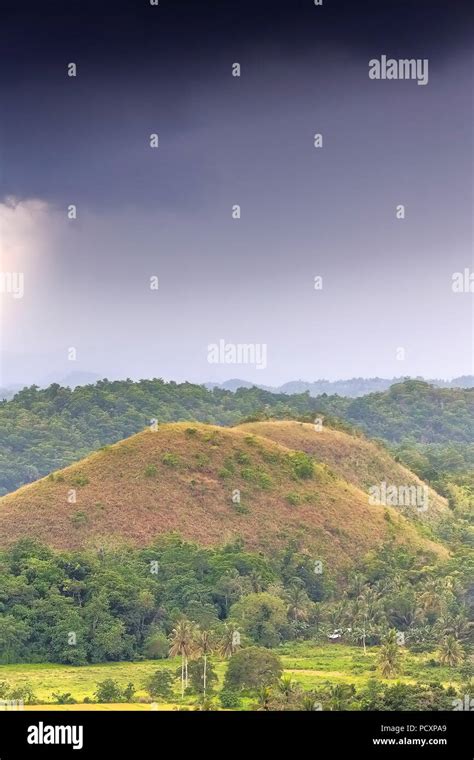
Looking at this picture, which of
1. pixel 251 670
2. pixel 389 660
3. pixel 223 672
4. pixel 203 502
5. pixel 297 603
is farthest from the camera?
pixel 203 502

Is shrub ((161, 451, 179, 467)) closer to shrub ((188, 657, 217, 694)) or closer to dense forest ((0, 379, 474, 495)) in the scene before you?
dense forest ((0, 379, 474, 495))

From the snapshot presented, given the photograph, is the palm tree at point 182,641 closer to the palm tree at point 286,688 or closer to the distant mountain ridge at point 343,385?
the palm tree at point 286,688

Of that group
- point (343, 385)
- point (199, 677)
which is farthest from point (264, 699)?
point (343, 385)

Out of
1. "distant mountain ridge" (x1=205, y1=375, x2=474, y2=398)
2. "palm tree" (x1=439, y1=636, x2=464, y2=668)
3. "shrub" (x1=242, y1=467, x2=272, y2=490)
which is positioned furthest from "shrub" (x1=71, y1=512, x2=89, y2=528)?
"distant mountain ridge" (x1=205, y1=375, x2=474, y2=398)

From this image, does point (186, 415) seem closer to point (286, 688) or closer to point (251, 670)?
point (251, 670)
